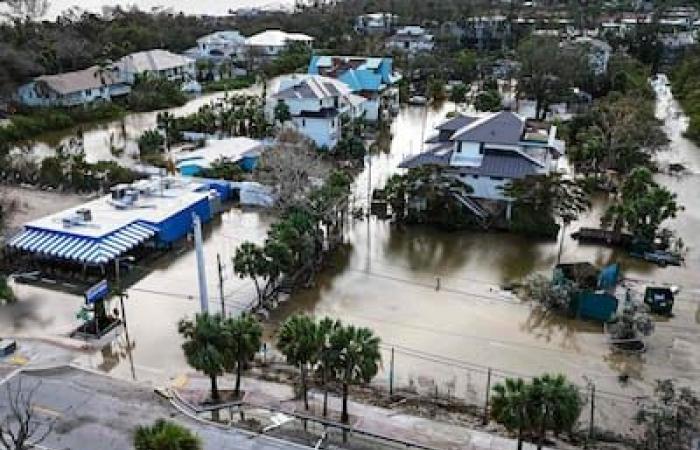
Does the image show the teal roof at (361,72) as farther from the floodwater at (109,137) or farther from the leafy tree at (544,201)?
the leafy tree at (544,201)

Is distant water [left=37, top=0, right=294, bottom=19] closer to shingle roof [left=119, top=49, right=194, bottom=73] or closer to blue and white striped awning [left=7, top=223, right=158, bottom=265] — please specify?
shingle roof [left=119, top=49, right=194, bottom=73]

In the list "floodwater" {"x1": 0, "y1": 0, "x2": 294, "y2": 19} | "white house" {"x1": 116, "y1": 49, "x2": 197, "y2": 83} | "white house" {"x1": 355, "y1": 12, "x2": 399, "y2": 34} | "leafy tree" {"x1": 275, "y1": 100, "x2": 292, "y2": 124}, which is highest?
"floodwater" {"x1": 0, "y1": 0, "x2": 294, "y2": 19}

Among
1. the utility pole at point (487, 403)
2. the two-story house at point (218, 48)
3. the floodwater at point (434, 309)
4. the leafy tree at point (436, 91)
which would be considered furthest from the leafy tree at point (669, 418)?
the two-story house at point (218, 48)

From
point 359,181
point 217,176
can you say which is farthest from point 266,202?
point 359,181

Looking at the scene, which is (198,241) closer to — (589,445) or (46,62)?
(589,445)

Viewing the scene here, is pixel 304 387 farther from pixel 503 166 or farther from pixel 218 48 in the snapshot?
pixel 218 48

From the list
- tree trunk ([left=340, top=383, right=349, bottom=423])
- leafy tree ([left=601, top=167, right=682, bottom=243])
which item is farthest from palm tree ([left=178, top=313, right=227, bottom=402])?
leafy tree ([left=601, top=167, right=682, bottom=243])
